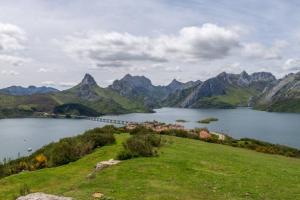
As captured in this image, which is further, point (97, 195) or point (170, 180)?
point (170, 180)

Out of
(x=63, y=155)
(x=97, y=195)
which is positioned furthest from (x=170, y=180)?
(x=63, y=155)

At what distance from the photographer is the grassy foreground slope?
18641mm

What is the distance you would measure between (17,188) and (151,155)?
33.3 feet

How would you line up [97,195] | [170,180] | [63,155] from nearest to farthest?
[97,195]
[170,180]
[63,155]

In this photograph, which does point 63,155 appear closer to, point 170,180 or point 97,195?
point 170,180

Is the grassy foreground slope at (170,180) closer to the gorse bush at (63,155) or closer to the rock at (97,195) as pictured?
the rock at (97,195)

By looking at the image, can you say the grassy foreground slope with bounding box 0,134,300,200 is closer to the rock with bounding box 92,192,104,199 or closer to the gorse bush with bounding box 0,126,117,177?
the rock with bounding box 92,192,104,199

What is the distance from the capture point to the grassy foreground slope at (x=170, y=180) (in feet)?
61.2

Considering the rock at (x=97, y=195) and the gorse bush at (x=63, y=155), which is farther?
the gorse bush at (x=63, y=155)

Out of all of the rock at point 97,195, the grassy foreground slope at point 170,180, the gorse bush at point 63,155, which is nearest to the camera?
the rock at point 97,195

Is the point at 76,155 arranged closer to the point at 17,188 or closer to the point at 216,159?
the point at 17,188

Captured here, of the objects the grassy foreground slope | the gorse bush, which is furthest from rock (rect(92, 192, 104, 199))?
the gorse bush

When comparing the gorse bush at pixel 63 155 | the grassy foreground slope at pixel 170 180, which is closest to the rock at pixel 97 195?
the grassy foreground slope at pixel 170 180

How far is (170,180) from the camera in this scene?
21391mm
